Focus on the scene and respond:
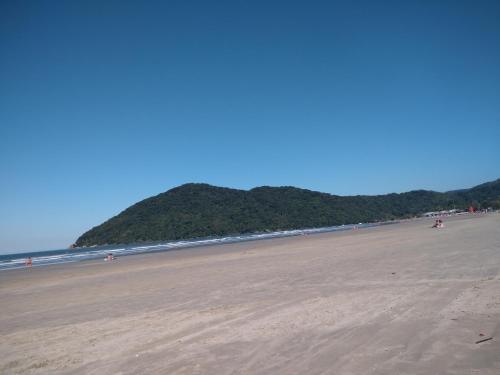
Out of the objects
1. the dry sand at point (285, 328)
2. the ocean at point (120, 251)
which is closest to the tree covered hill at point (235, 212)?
the ocean at point (120, 251)

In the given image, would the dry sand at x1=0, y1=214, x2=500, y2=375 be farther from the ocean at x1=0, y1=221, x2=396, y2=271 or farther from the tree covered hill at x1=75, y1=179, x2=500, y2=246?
the tree covered hill at x1=75, y1=179, x2=500, y2=246

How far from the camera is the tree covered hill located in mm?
108625

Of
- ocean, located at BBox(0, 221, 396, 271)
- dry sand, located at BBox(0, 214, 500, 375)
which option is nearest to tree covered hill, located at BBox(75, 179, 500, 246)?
ocean, located at BBox(0, 221, 396, 271)

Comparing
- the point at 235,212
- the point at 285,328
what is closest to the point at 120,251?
the point at 285,328

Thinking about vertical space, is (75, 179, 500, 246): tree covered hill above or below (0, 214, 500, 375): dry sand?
above

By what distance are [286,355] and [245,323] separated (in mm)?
1959

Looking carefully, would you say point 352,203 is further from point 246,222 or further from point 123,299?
point 123,299

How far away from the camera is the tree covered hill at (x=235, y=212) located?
10862 cm

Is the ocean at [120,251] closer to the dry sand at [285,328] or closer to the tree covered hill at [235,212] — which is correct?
the tree covered hill at [235,212]

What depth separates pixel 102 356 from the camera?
582 centimetres

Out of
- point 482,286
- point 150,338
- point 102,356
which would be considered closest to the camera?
point 102,356

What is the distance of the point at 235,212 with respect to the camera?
123 meters

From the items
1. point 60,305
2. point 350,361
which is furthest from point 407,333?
point 60,305

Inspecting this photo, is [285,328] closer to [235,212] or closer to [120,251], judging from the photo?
[120,251]
